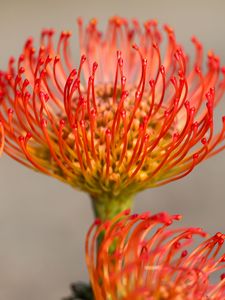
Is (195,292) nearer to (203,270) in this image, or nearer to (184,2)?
(203,270)

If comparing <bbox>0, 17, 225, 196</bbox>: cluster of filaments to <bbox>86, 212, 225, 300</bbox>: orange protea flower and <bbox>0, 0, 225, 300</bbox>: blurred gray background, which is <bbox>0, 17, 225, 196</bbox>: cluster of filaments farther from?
<bbox>0, 0, 225, 300</bbox>: blurred gray background

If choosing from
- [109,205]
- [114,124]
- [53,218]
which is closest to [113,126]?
[114,124]

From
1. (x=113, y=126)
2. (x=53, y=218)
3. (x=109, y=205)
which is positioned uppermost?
(x=113, y=126)

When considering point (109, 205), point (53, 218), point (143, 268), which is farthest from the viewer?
point (53, 218)

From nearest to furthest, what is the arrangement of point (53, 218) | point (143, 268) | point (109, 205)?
point (143, 268)
point (109, 205)
point (53, 218)

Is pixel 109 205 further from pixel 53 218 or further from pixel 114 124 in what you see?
pixel 53 218

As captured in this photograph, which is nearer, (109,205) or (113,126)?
(113,126)

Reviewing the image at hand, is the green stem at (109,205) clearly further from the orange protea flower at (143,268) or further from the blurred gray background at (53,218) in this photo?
the blurred gray background at (53,218)

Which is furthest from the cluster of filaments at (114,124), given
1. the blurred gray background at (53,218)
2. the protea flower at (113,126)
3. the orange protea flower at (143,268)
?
the blurred gray background at (53,218)

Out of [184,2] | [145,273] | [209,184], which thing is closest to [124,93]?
[145,273]
